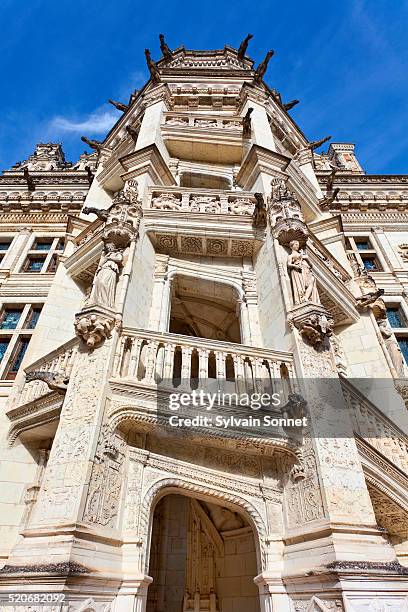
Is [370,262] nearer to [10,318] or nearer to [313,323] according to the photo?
[313,323]

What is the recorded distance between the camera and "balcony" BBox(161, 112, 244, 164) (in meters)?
12.3

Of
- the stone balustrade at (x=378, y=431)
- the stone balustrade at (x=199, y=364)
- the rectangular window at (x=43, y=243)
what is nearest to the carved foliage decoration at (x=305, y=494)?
the stone balustrade at (x=199, y=364)

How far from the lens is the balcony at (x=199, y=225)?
8.33m

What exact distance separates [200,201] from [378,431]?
270 inches

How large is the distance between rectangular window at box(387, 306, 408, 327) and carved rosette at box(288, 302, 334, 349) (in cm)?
935

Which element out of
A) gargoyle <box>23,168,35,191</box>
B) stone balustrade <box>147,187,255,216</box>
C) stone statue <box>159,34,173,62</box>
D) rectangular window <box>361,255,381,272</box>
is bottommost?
stone balustrade <box>147,187,255,216</box>

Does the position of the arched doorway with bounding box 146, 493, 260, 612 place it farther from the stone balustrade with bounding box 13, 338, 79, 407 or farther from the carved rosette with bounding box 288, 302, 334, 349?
the carved rosette with bounding box 288, 302, 334, 349

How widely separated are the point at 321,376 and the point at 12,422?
651 centimetres

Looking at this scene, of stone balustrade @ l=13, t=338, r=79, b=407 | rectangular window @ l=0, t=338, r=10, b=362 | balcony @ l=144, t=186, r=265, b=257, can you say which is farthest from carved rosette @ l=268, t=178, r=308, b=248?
rectangular window @ l=0, t=338, r=10, b=362

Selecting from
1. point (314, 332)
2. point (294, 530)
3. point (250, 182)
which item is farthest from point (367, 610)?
point (250, 182)

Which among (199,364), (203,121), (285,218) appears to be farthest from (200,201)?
(203,121)

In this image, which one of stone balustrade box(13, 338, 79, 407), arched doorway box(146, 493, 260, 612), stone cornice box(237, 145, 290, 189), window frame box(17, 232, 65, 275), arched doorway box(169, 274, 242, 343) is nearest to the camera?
stone balustrade box(13, 338, 79, 407)

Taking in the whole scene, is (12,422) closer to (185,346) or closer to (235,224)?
(185,346)

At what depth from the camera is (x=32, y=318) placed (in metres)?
12.1
